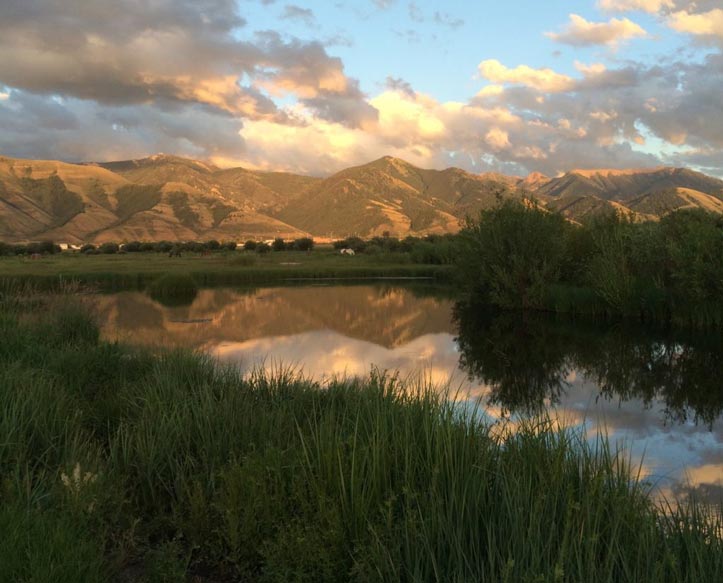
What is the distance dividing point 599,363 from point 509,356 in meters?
2.90

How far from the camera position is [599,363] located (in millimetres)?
18500

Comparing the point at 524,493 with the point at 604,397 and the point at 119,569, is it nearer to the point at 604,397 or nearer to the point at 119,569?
the point at 119,569

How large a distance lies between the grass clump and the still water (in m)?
3.43

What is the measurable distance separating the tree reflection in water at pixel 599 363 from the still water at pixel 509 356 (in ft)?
0.12

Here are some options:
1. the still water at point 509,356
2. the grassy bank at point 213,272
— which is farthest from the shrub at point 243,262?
the still water at point 509,356

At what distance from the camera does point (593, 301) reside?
27.4 meters

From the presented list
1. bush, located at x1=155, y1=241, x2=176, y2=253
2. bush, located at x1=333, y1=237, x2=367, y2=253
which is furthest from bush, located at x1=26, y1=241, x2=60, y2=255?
bush, located at x1=333, y1=237, x2=367, y2=253

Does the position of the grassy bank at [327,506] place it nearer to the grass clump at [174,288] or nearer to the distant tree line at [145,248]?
the grass clump at [174,288]

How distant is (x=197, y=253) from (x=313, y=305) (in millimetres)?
57093

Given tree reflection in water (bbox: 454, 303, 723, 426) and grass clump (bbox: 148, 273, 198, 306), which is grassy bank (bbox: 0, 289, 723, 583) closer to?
tree reflection in water (bbox: 454, 303, 723, 426)

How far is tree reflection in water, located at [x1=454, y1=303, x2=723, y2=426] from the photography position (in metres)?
14.4

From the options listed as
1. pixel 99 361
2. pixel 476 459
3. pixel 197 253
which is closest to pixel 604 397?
pixel 476 459

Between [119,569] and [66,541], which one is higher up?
[66,541]

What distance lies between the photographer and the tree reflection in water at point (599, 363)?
14.4m
